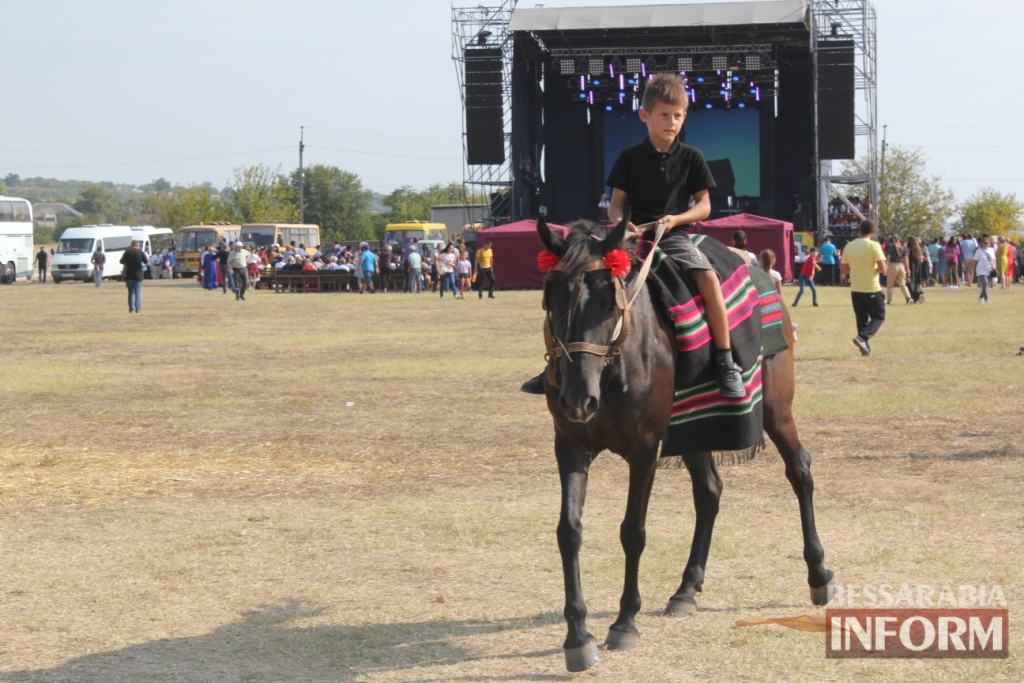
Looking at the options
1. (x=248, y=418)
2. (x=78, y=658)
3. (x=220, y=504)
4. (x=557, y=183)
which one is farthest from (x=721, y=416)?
(x=557, y=183)

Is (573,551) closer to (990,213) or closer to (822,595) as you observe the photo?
(822,595)

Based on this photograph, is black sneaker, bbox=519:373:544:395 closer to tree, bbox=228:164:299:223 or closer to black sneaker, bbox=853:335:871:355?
black sneaker, bbox=853:335:871:355

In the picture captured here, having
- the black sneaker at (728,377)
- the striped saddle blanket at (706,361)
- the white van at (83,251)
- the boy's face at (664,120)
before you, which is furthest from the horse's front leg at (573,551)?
the white van at (83,251)

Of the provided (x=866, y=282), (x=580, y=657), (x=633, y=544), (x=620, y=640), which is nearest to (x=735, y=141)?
(x=866, y=282)

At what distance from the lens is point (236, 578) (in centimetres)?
674

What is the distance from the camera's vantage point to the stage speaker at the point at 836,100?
4362 cm

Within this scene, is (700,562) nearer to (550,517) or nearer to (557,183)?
(550,517)

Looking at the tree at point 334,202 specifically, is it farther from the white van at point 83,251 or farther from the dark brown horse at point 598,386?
the dark brown horse at point 598,386

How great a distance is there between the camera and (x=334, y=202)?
135 metres

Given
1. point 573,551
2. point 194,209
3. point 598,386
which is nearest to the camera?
point 598,386

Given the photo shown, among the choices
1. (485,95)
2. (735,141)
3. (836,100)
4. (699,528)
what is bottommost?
(699,528)

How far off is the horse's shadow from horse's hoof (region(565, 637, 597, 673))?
3.2 inches

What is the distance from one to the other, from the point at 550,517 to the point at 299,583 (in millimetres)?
1979

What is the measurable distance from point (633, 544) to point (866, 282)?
13568 mm
